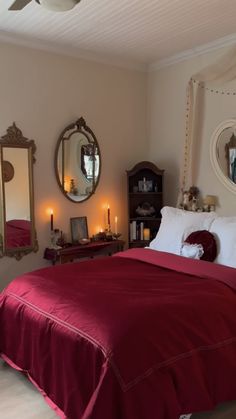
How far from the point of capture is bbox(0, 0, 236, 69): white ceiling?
3.19 m

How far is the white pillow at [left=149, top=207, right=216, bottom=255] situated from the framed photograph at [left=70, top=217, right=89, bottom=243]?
98cm

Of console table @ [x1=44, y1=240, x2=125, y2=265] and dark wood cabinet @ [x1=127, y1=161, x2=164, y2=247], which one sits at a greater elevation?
dark wood cabinet @ [x1=127, y1=161, x2=164, y2=247]

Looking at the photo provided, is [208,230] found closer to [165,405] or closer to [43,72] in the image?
[165,405]

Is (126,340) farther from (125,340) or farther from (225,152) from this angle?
(225,152)

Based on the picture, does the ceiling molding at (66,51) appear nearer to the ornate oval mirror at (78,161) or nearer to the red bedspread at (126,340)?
the ornate oval mirror at (78,161)

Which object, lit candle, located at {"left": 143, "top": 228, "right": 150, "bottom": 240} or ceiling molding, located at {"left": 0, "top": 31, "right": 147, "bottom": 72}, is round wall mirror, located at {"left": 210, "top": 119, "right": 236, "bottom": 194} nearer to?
lit candle, located at {"left": 143, "top": 228, "right": 150, "bottom": 240}

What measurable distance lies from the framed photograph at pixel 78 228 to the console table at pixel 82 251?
15cm

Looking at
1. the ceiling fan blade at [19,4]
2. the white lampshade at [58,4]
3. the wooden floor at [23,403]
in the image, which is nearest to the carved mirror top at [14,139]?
the ceiling fan blade at [19,4]

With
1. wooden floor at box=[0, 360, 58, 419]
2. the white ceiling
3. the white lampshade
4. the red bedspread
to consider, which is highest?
the white ceiling

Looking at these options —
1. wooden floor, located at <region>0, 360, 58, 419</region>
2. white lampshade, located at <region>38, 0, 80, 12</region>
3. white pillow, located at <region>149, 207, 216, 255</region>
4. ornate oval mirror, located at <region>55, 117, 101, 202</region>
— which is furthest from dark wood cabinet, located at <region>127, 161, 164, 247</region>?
white lampshade, located at <region>38, 0, 80, 12</region>

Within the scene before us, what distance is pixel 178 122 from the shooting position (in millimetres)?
4480

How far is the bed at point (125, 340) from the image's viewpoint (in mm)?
1925

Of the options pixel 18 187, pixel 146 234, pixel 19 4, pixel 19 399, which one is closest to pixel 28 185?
pixel 18 187

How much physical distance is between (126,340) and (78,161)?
2670 millimetres
